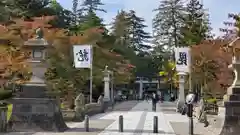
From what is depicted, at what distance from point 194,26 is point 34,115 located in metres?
46.3

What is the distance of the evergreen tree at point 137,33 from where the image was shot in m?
92.6

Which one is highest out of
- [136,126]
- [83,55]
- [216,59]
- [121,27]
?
[121,27]

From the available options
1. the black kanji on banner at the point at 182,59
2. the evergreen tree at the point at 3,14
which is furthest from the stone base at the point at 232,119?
the evergreen tree at the point at 3,14

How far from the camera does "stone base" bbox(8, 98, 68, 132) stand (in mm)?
19547

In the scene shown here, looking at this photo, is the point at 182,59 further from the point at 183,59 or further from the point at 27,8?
the point at 27,8

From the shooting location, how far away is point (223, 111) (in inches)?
676

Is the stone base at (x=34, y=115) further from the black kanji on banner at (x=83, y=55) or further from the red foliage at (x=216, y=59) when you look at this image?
the red foliage at (x=216, y=59)

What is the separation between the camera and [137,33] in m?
93.4

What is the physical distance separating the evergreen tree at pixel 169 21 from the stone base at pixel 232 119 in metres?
61.0

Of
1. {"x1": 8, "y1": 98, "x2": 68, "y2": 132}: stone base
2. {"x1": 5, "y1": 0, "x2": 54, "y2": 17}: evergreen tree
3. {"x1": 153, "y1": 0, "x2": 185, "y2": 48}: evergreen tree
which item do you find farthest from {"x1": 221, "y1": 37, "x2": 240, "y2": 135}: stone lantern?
{"x1": 153, "y1": 0, "x2": 185, "y2": 48}: evergreen tree

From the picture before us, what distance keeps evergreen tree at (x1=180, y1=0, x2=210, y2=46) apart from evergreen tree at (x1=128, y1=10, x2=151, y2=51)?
18.9 metres

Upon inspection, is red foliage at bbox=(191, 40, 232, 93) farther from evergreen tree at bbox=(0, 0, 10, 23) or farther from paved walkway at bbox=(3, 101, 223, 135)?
evergreen tree at bbox=(0, 0, 10, 23)

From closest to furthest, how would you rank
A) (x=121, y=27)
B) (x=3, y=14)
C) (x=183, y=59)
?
(x=183, y=59)
(x=3, y=14)
(x=121, y=27)

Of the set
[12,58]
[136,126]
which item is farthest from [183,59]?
[136,126]
